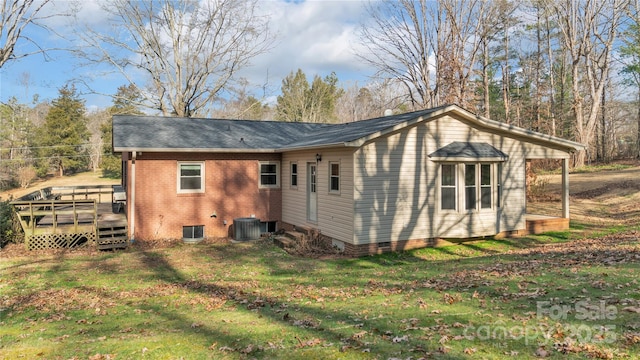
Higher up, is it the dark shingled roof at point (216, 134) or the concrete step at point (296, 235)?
the dark shingled roof at point (216, 134)

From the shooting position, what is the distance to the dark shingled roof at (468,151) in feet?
42.3

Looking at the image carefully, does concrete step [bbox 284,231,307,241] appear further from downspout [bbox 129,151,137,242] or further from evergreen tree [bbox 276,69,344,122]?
evergreen tree [bbox 276,69,344,122]

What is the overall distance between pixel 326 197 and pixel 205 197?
503 centimetres

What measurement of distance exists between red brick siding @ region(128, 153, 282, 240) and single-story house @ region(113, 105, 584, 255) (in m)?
0.04

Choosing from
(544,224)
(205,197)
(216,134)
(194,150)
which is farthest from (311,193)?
(544,224)

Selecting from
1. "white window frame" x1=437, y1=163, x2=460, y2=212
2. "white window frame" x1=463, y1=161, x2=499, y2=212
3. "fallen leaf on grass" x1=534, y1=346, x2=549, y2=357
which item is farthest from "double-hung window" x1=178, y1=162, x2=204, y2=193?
"fallen leaf on grass" x1=534, y1=346, x2=549, y2=357

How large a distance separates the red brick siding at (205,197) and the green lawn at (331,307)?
3454 millimetres

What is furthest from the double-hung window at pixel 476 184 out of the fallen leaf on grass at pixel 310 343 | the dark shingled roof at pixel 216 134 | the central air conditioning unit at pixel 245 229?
the fallen leaf on grass at pixel 310 343

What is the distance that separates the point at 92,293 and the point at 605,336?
8.53m

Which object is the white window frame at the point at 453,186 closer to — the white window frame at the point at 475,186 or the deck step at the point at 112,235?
the white window frame at the point at 475,186

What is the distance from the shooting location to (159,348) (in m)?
5.34

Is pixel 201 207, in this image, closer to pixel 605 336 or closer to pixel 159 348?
pixel 159 348

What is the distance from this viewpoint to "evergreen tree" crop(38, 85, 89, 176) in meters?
48.4

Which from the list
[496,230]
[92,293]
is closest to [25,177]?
[92,293]
